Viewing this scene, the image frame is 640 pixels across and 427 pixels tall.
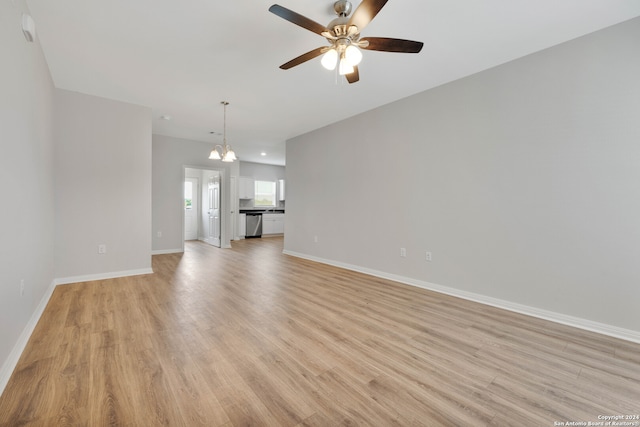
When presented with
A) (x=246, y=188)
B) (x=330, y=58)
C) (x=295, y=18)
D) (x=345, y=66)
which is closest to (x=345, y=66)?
(x=345, y=66)

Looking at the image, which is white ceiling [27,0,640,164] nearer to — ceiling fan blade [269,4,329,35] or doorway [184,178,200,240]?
ceiling fan blade [269,4,329,35]

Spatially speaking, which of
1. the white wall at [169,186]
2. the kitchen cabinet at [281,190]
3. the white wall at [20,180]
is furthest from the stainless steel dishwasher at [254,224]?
the white wall at [20,180]

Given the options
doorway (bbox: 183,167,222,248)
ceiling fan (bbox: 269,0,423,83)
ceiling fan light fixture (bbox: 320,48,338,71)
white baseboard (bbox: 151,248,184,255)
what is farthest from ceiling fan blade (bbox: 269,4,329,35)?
doorway (bbox: 183,167,222,248)

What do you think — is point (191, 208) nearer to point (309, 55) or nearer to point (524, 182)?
point (309, 55)

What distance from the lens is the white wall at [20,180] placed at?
5.68ft

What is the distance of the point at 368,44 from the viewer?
1.99 metres

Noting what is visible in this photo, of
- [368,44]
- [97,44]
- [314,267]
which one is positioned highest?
[97,44]

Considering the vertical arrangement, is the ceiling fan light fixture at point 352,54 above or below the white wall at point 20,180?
above

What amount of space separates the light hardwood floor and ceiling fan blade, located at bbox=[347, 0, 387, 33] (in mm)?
2339

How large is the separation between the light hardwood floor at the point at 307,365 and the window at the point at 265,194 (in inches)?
275

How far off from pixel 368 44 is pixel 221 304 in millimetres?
2873

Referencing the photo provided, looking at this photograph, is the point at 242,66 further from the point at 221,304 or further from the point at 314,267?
the point at 314,267

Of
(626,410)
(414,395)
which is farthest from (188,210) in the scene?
(626,410)

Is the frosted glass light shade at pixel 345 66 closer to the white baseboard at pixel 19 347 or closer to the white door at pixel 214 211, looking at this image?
the white baseboard at pixel 19 347
